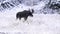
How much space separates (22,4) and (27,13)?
9.10 metres

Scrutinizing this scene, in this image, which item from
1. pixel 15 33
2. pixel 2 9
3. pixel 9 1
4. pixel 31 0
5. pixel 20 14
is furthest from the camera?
pixel 31 0

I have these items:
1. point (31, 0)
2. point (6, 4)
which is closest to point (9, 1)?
point (6, 4)

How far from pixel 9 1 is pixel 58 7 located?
5.86 meters

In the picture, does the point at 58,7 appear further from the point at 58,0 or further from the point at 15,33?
the point at 15,33

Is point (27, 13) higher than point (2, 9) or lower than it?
higher

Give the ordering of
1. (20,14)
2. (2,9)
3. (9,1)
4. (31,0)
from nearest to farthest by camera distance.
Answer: (20,14) < (2,9) < (9,1) < (31,0)

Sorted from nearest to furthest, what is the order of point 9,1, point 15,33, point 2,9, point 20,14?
point 15,33
point 20,14
point 2,9
point 9,1

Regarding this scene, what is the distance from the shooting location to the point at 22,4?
1644cm

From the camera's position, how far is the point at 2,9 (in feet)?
48.2

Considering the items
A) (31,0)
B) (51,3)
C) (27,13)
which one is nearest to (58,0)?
(51,3)

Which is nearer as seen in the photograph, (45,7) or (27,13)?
(27,13)

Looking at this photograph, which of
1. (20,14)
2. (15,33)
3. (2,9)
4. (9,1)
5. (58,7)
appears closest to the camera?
(15,33)

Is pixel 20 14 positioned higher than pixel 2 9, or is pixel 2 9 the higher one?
pixel 20 14

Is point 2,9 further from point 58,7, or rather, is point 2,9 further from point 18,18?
point 18,18
